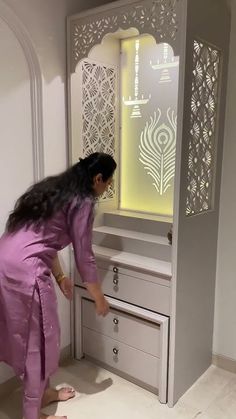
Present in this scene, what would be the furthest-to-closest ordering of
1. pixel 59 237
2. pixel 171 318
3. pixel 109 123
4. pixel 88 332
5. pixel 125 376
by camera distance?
pixel 109 123 → pixel 88 332 → pixel 125 376 → pixel 171 318 → pixel 59 237

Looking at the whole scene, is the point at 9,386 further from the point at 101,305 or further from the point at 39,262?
the point at 39,262

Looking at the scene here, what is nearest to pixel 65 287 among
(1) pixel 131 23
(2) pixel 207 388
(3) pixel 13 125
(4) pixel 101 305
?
(4) pixel 101 305

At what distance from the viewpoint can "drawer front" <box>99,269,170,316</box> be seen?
1.89m

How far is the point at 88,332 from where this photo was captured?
7.49 feet

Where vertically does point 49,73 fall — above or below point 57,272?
above

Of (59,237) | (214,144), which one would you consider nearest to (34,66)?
(59,237)

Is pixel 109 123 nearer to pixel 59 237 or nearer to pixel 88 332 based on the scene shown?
pixel 59 237

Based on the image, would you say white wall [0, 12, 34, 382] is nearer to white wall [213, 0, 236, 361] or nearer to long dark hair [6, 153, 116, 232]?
long dark hair [6, 153, 116, 232]

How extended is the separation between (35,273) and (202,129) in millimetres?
1121

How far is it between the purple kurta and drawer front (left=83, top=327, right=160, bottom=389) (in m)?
0.55

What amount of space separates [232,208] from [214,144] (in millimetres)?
390

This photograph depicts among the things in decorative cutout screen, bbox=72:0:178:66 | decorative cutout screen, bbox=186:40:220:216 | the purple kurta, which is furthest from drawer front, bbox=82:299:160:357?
decorative cutout screen, bbox=72:0:178:66

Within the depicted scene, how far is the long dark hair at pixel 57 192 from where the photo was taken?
165 cm

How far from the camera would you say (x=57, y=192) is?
1679 millimetres
